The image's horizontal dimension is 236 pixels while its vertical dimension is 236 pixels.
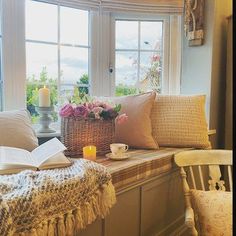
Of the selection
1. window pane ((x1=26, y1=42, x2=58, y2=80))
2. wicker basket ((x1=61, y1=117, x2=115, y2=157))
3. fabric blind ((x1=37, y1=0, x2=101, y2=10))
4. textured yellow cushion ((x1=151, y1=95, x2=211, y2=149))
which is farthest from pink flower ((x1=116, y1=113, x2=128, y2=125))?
fabric blind ((x1=37, y1=0, x2=101, y2=10))

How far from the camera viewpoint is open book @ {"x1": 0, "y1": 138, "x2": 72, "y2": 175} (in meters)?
1.18

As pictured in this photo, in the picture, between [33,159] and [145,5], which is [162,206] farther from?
[145,5]

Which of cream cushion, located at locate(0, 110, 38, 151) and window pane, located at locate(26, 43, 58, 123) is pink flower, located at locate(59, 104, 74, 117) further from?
window pane, located at locate(26, 43, 58, 123)

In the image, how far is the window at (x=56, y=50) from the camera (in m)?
2.01

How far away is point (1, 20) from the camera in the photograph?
182 cm

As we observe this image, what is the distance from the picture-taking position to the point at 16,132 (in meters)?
1.52

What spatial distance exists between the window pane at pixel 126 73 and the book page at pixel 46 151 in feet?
3.65

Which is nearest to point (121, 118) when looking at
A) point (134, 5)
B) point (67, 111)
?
point (67, 111)

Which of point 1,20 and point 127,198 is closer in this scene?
point 127,198

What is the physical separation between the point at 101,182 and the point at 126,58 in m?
1.48

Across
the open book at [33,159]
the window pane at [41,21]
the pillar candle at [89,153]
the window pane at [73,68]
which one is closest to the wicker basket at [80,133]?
the pillar candle at [89,153]

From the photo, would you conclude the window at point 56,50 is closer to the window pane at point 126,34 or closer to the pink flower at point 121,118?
the window pane at point 126,34

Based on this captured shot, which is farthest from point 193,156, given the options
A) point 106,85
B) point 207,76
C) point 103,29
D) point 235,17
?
point 235,17

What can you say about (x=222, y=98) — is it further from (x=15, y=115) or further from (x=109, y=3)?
(x=15, y=115)
